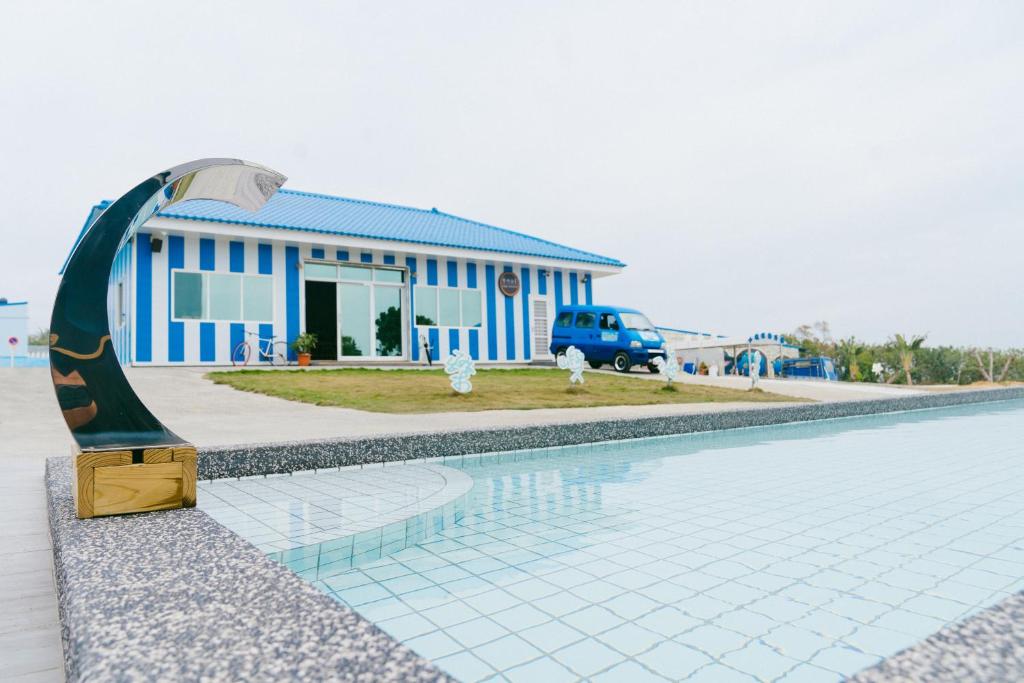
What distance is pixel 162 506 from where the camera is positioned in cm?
246

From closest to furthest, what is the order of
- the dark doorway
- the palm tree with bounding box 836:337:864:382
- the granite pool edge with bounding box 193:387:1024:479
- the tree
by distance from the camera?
the granite pool edge with bounding box 193:387:1024:479 < the dark doorway < the tree < the palm tree with bounding box 836:337:864:382

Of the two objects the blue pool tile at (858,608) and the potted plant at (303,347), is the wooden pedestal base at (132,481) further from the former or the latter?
Answer: the potted plant at (303,347)

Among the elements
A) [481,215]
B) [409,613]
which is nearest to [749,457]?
[409,613]

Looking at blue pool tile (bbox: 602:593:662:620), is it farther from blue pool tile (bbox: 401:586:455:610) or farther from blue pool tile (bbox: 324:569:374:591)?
blue pool tile (bbox: 324:569:374:591)

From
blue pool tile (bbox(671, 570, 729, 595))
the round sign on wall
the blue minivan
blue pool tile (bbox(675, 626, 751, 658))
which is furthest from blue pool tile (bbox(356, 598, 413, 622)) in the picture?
the round sign on wall

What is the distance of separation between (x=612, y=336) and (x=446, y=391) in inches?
263

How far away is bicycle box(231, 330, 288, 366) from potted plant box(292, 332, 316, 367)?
0.32 meters

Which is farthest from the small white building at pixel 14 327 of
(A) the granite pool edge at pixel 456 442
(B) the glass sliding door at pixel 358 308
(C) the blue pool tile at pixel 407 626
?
(C) the blue pool tile at pixel 407 626

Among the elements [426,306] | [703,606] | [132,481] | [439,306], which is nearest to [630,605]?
[703,606]

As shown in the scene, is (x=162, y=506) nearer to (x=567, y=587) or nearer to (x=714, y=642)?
(x=567, y=587)

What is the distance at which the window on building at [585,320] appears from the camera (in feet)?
52.9

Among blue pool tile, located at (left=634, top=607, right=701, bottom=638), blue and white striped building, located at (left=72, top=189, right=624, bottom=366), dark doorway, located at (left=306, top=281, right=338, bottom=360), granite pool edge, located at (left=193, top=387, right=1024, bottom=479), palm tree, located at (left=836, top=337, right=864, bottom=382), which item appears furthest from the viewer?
palm tree, located at (left=836, top=337, right=864, bottom=382)

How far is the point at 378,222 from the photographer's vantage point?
17.3 m

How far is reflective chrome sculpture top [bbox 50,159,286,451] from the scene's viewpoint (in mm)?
2604
